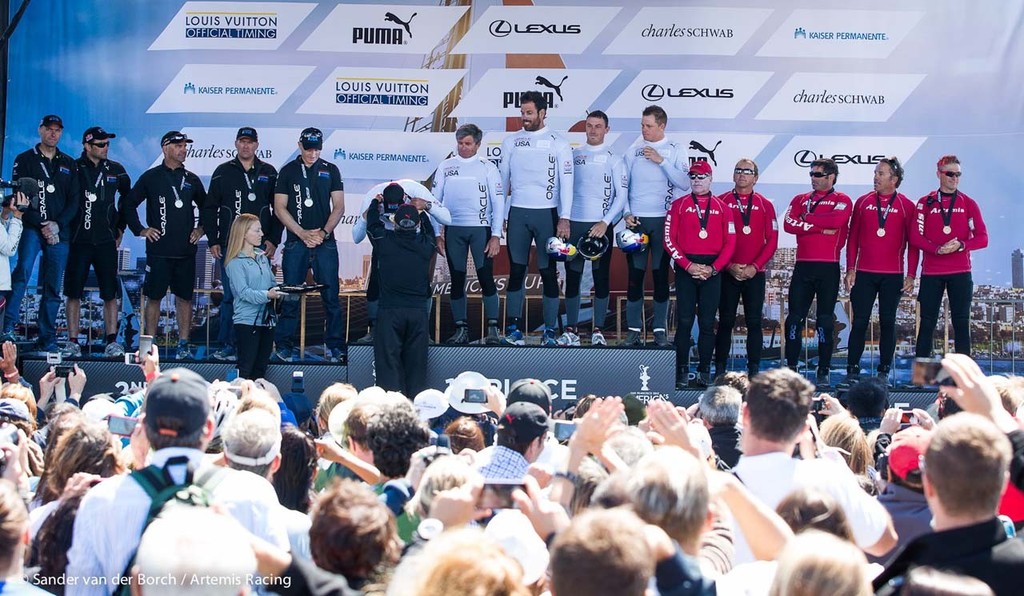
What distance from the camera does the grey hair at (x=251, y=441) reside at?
9.96 ft

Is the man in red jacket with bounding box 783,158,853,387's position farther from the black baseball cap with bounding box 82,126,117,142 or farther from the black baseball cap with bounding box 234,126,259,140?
the black baseball cap with bounding box 82,126,117,142

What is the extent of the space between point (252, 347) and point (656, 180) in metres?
3.21

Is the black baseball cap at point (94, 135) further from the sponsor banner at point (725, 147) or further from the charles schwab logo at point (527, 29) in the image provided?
the sponsor banner at point (725, 147)

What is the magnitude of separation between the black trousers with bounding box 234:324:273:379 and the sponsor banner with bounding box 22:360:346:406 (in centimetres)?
28

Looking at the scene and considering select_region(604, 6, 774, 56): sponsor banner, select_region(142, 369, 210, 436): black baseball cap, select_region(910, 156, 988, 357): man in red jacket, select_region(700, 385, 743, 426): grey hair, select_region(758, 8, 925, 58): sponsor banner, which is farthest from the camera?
select_region(604, 6, 774, 56): sponsor banner

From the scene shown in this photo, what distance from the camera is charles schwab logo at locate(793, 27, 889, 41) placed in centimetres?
944

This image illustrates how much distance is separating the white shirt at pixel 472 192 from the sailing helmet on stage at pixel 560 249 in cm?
45

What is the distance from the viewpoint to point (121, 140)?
9.68m

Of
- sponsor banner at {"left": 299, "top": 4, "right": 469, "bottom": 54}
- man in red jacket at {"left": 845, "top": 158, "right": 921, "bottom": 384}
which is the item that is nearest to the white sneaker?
man in red jacket at {"left": 845, "top": 158, "right": 921, "bottom": 384}

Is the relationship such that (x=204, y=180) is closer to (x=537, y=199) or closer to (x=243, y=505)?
(x=537, y=199)

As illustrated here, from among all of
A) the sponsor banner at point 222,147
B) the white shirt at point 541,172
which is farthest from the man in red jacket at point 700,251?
the sponsor banner at point 222,147

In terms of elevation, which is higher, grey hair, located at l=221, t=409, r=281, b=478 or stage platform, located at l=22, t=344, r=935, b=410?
grey hair, located at l=221, t=409, r=281, b=478

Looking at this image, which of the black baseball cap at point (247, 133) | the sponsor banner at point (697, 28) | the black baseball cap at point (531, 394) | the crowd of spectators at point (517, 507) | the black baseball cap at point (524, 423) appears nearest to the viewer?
the crowd of spectators at point (517, 507)

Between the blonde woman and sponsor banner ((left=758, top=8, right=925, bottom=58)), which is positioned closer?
the blonde woman
